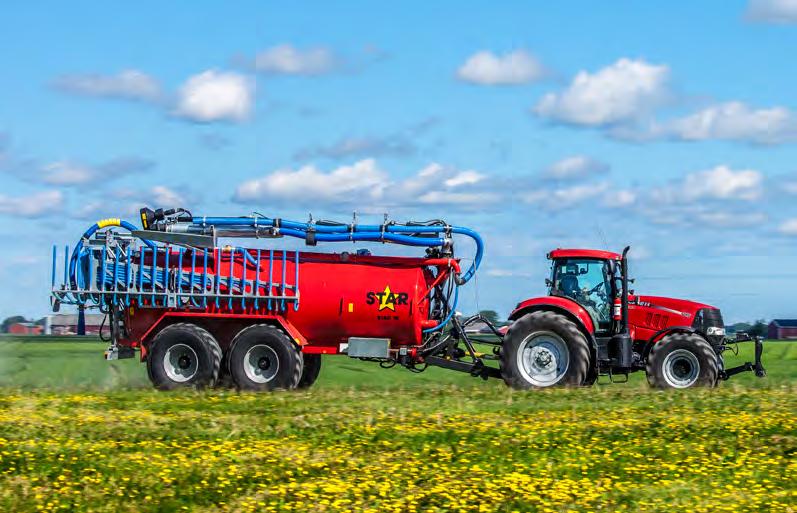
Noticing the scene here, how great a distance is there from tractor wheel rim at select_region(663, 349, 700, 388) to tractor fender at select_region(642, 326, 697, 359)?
0.42 metres

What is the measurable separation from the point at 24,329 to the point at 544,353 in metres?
20.9

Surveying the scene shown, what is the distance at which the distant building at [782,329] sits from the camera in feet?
234

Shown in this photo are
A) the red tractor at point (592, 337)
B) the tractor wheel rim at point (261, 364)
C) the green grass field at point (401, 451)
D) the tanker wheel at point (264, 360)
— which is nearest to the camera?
the green grass field at point (401, 451)

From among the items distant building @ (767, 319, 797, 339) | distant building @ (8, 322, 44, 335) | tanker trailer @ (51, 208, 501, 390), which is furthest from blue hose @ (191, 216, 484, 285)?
distant building @ (767, 319, 797, 339)

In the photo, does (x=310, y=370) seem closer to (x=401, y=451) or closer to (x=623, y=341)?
(x=623, y=341)

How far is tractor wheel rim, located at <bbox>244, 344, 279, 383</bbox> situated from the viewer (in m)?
21.4

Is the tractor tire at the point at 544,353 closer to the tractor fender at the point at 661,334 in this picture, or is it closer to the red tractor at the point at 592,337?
the red tractor at the point at 592,337

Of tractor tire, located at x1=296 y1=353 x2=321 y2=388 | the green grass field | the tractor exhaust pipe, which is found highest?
the tractor exhaust pipe

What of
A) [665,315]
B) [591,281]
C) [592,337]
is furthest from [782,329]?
[592,337]

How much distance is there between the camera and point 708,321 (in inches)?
891

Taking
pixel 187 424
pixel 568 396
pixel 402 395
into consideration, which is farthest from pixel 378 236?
pixel 187 424

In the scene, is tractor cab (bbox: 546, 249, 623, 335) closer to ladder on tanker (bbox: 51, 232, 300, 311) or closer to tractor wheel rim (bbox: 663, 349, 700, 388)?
tractor wheel rim (bbox: 663, 349, 700, 388)

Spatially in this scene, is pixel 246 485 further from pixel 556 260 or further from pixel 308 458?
pixel 556 260

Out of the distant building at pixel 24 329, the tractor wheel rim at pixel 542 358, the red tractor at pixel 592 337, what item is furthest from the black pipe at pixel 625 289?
the distant building at pixel 24 329
